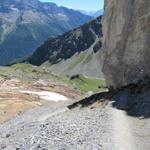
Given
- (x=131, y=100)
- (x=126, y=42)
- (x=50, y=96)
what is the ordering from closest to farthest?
(x=131, y=100), (x=126, y=42), (x=50, y=96)

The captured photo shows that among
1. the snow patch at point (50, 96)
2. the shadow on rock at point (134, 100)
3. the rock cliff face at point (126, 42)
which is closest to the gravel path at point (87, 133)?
the shadow on rock at point (134, 100)

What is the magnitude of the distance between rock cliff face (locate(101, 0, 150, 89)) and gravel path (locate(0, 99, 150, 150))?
6.72 meters

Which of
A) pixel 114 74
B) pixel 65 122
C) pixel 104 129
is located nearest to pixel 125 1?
pixel 114 74

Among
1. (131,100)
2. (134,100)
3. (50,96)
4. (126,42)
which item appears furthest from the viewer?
(50,96)

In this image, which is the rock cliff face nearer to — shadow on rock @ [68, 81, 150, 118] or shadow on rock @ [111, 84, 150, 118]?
shadow on rock @ [111, 84, 150, 118]

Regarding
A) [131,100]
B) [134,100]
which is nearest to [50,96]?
[131,100]

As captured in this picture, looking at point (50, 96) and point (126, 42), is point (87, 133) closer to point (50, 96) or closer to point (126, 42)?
point (126, 42)

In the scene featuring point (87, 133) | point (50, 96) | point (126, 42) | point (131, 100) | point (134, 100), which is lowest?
point (50, 96)

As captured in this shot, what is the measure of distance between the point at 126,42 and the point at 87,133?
62.6ft

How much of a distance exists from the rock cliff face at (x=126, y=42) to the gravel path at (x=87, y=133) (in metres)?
6.72

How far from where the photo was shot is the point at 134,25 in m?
49.7

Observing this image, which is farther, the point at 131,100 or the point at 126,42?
the point at 126,42

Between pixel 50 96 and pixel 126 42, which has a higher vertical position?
pixel 126 42

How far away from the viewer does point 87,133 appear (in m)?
34.1
